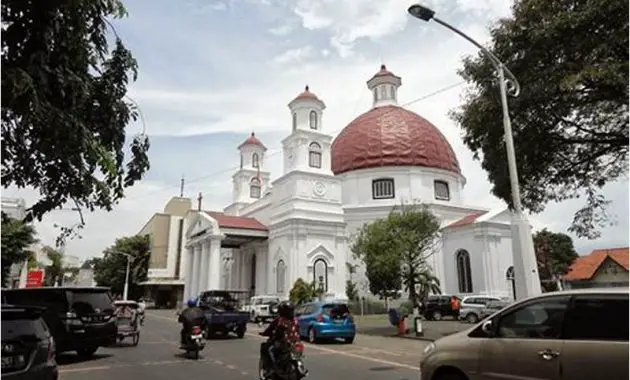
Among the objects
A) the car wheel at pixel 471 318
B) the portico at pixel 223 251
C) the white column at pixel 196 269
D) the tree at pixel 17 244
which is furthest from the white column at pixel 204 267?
the car wheel at pixel 471 318

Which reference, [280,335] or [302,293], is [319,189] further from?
[280,335]

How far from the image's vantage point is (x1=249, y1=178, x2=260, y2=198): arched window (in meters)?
55.8

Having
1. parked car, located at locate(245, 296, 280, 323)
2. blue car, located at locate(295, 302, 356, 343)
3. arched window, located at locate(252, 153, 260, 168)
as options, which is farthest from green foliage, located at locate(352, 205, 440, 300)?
arched window, located at locate(252, 153, 260, 168)

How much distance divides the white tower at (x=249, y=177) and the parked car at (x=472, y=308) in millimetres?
28889

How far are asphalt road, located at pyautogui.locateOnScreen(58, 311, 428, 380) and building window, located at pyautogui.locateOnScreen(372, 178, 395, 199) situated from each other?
28247 millimetres

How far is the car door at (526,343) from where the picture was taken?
5.56 m

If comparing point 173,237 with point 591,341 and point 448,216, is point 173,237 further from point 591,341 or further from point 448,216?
point 591,341

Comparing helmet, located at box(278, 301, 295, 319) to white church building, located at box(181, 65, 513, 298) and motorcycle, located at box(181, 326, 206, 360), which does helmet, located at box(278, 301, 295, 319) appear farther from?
white church building, located at box(181, 65, 513, 298)

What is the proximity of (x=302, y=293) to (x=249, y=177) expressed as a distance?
2160 centimetres

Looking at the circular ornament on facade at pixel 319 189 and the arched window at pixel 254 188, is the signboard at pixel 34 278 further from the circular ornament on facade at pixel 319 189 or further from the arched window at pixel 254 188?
the arched window at pixel 254 188

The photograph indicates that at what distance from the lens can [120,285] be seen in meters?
65.4

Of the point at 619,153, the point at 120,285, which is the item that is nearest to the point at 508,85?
the point at 619,153

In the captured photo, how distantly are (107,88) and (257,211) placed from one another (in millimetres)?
41256

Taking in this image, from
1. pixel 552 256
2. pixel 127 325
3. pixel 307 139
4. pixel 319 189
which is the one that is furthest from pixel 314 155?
pixel 127 325
